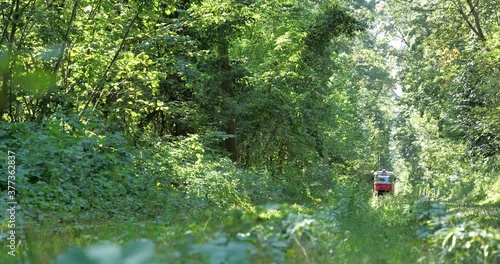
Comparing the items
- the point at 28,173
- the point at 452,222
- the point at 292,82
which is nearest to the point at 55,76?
the point at 28,173

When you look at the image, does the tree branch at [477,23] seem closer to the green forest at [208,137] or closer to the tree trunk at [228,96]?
the green forest at [208,137]

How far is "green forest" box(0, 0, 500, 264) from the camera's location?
564cm

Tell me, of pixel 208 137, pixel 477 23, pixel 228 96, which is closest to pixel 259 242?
pixel 208 137

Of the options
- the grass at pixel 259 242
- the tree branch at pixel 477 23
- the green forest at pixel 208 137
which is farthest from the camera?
the tree branch at pixel 477 23

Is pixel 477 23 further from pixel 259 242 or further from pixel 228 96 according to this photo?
pixel 259 242

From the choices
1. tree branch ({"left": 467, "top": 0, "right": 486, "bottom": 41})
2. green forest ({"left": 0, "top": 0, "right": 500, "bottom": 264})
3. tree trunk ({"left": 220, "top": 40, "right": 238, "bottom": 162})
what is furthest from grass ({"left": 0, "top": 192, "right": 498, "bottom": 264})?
tree branch ({"left": 467, "top": 0, "right": 486, "bottom": 41})

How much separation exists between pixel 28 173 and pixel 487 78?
17652mm

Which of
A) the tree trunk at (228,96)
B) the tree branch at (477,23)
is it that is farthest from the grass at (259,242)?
the tree branch at (477,23)

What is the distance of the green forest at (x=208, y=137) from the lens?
222 inches

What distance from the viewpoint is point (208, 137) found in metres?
21.1

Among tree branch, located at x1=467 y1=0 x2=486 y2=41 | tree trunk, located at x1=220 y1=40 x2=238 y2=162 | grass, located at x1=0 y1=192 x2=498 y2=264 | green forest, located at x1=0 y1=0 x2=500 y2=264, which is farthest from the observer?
tree branch, located at x1=467 y1=0 x2=486 y2=41

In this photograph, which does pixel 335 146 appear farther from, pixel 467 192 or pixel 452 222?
pixel 452 222

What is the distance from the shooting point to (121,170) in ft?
43.9

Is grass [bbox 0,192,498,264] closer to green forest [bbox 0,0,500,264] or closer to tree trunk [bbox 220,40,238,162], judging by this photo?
green forest [bbox 0,0,500,264]
